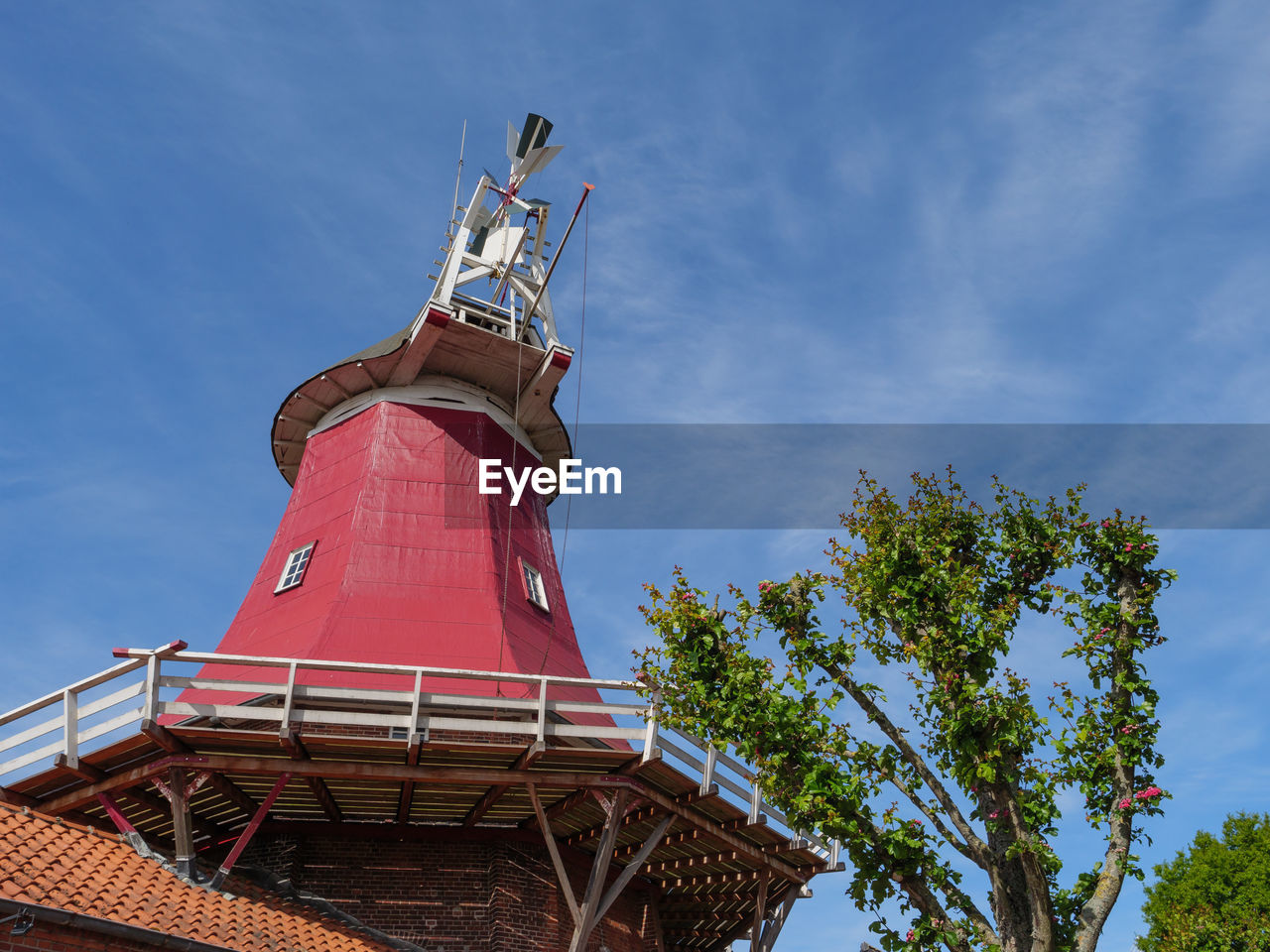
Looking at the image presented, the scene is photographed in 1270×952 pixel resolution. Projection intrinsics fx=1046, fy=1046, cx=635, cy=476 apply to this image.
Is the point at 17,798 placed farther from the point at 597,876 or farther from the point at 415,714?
the point at 597,876

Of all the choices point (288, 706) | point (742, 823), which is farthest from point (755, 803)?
point (288, 706)

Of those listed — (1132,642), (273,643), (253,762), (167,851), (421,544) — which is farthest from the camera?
(421,544)

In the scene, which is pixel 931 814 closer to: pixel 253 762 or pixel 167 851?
pixel 253 762

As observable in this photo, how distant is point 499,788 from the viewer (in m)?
11.7

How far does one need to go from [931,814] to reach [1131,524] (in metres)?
3.30

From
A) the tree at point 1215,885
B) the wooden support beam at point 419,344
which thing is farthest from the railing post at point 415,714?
the tree at point 1215,885

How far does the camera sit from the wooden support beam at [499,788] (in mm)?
11086

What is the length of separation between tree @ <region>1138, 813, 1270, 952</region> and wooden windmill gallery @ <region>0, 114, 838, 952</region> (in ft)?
46.9

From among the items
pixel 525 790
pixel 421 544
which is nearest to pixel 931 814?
pixel 525 790

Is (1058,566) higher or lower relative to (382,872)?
higher

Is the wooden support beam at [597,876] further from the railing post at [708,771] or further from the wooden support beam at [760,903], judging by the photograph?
the wooden support beam at [760,903]

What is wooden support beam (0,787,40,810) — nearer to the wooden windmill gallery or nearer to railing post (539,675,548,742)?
the wooden windmill gallery

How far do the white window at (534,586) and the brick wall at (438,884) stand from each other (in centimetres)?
386

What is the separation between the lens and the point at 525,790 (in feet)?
39.2
